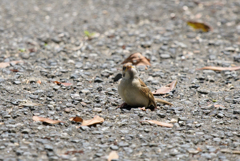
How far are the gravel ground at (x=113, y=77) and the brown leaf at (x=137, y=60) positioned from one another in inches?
9.2

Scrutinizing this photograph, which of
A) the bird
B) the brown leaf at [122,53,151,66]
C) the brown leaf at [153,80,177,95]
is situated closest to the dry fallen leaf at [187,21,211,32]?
the brown leaf at [122,53,151,66]

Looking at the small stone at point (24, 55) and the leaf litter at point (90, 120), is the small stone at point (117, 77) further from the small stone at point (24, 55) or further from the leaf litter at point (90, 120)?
the small stone at point (24, 55)

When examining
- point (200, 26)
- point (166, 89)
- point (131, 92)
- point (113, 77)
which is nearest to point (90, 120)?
point (131, 92)

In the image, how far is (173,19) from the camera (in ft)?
38.0

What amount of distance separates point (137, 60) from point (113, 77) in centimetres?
105

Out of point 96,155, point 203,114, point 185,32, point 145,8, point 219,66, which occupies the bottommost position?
point 96,155

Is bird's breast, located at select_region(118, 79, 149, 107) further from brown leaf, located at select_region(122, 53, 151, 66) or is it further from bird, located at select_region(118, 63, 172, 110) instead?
brown leaf, located at select_region(122, 53, 151, 66)

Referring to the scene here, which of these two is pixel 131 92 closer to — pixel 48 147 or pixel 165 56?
pixel 48 147

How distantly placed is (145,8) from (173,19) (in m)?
1.42

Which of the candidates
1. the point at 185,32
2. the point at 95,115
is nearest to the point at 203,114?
the point at 95,115

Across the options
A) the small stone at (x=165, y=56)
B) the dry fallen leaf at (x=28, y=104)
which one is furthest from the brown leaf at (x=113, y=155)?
the small stone at (x=165, y=56)

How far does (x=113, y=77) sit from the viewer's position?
757cm

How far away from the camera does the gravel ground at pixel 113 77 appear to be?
474 cm

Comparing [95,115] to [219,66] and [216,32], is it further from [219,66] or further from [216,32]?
[216,32]
